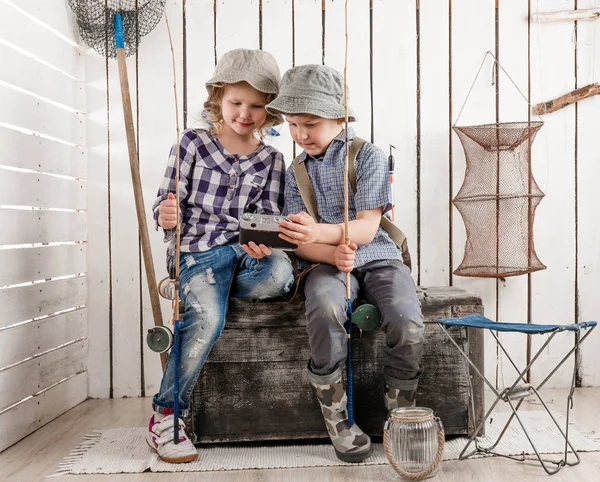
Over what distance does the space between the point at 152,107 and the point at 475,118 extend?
1.29 metres

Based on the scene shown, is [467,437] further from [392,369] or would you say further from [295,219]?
[295,219]

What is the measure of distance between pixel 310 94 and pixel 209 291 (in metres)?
0.65

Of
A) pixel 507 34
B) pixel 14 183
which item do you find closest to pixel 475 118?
pixel 507 34

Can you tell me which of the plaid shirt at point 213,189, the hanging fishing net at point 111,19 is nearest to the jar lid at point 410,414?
the plaid shirt at point 213,189

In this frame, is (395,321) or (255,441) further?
(255,441)

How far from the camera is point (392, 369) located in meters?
1.91

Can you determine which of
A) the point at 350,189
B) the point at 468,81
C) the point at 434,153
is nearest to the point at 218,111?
the point at 350,189

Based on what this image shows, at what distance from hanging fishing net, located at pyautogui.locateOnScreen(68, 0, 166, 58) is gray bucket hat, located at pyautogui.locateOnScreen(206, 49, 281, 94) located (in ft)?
2.02

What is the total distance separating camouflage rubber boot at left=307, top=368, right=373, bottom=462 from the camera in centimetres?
185

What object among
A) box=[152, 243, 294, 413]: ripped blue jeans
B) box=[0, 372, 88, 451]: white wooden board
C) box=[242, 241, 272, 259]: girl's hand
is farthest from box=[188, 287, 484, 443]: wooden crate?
box=[0, 372, 88, 451]: white wooden board

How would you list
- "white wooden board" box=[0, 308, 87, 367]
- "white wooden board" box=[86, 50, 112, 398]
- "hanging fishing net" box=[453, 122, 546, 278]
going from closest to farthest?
1. "white wooden board" box=[0, 308, 87, 367]
2. "hanging fishing net" box=[453, 122, 546, 278]
3. "white wooden board" box=[86, 50, 112, 398]

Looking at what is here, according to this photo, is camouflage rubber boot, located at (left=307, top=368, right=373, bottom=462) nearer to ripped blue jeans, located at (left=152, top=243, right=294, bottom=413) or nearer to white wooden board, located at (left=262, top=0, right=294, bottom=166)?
ripped blue jeans, located at (left=152, top=243, right=294, bottom=413)

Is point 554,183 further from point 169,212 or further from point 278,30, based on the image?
point 169,212

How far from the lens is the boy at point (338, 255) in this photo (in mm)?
1859
